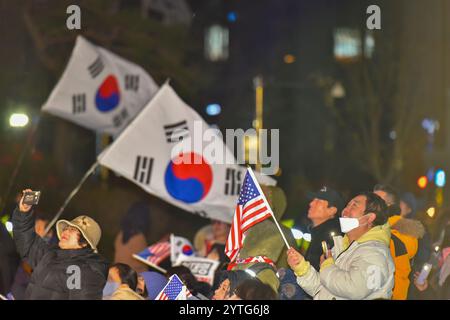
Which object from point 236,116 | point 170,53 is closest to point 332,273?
point 170,53

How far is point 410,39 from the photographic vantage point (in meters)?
32.5

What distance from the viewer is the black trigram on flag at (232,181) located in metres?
11.7

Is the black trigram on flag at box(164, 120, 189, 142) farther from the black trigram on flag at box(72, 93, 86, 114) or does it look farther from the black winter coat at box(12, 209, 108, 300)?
the black winter coat at box(12, 209, 108, 300)

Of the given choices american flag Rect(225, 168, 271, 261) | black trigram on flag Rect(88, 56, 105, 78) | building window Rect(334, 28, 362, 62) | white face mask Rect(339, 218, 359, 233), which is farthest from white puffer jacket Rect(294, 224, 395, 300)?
building window Rect(334, 28, 362, 62)

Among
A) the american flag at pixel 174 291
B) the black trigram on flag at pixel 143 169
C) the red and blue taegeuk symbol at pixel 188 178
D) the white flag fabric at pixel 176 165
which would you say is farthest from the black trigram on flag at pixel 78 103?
the american flag at pixel 174 291

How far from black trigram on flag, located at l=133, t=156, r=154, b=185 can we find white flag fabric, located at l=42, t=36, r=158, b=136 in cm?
215

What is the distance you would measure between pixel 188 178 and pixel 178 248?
86 cm

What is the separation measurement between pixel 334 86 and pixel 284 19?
33.2 ft

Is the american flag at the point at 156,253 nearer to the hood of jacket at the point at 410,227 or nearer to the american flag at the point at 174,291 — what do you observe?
the hood of jacket at the point at 410,227

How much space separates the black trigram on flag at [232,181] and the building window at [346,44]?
3765cm

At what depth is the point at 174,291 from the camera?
302 inches

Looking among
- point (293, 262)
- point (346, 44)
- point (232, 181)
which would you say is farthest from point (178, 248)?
point (346, 44)
